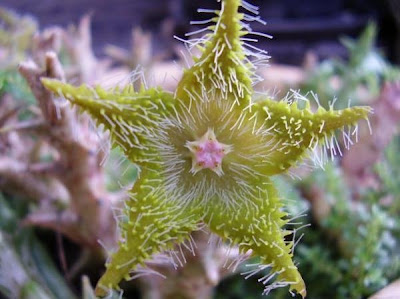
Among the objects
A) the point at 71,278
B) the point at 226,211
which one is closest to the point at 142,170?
the point at 226,211

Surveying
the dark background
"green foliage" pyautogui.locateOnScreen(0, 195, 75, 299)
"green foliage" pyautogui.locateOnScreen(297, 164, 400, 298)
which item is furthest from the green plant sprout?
the dark background

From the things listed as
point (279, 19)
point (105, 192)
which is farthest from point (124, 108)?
point (279, 19)

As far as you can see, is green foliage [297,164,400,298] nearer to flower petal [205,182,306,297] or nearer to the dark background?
flower petal [205,182,306,297]

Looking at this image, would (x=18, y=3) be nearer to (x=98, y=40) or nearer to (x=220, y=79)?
(x=98, y=40)

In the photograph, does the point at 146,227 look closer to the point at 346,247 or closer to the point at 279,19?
the point at 346,247

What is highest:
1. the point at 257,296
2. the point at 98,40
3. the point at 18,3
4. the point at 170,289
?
the point at 18,3
